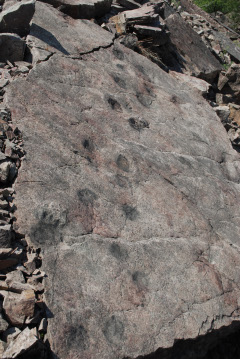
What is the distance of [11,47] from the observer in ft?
12.5

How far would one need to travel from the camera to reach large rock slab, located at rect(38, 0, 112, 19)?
488 cm

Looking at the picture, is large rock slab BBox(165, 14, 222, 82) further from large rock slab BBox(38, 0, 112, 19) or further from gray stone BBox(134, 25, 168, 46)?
large rock slab BBox(38, 0, 112, 19)

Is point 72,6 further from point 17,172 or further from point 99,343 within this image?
point 99,343

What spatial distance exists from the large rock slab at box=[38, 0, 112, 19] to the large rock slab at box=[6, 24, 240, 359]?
0.74 metres

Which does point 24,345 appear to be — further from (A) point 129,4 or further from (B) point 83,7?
(A) point 129,4

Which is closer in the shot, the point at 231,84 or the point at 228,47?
the point at 231,84

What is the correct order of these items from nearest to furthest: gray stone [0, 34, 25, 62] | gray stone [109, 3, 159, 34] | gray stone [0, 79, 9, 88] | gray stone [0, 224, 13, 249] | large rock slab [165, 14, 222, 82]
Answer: gray stone [0, 224, 13, 249]
gray stone [0, 79, 9, 88]
gray stone [0, 34, 25, 62]
gray stone [109, 3, 159, 34]
large rock slab [165, 14, 222, 82]

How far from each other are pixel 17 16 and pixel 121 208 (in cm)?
228

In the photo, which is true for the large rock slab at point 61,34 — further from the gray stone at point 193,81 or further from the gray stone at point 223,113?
the gray stone at point 223,113

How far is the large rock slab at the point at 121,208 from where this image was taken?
2.58m

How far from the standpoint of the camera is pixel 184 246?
3.29 meters

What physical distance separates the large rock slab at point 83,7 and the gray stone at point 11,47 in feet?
4.36

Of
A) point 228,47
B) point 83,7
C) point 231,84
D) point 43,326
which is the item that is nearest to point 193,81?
point 231,84

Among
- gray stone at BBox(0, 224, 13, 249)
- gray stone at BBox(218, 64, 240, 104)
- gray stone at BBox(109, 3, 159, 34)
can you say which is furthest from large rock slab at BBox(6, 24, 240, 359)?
gray stone at BBox(218, 64, 240, 104)
